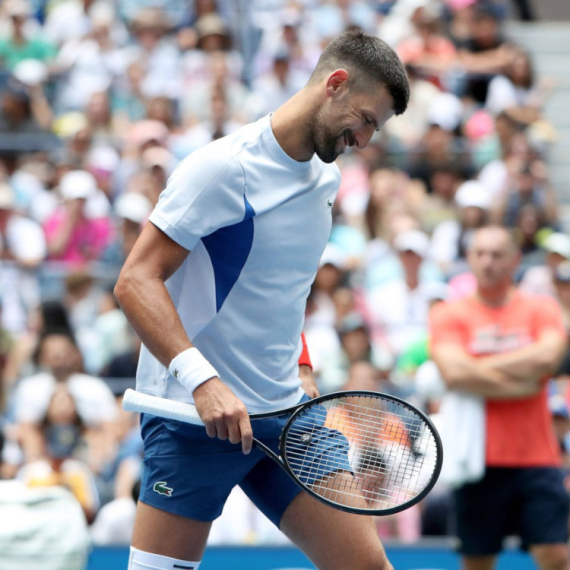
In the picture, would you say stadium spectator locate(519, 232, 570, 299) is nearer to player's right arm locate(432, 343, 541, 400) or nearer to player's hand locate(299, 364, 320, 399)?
player's right arm locate(432, 343, 541, 400)

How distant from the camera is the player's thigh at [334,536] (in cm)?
321

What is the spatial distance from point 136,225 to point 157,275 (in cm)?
483

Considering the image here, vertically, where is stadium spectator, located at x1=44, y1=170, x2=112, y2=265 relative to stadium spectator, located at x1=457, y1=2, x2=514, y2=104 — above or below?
below

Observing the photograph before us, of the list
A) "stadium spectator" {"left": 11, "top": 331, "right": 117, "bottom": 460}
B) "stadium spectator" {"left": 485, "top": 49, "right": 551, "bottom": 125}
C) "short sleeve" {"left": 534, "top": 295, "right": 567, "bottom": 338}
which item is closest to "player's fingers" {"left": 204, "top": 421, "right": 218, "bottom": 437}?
"short sleeve" {"left": 534, "top": 295, "right": 567, "bottom": 338}

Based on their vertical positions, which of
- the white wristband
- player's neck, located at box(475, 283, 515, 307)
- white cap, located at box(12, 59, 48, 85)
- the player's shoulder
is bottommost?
player's neck, located at box(475, 283, 515, 307)

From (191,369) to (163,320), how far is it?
149 mm

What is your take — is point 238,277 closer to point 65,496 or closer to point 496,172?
point 65,496

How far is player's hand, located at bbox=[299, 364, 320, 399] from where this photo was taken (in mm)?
3600

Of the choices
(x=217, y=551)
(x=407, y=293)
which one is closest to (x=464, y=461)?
(x=217, y=551)

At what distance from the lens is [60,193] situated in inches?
341

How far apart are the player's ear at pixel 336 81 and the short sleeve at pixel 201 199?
13.0 inches

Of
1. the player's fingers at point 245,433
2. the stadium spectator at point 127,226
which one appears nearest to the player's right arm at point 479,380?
the player's fingers at point 245,433

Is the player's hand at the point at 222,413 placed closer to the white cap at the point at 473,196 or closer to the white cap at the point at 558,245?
the white cap at the point at 558,245

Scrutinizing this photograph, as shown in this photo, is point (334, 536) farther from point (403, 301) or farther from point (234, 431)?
point (403, 301)
